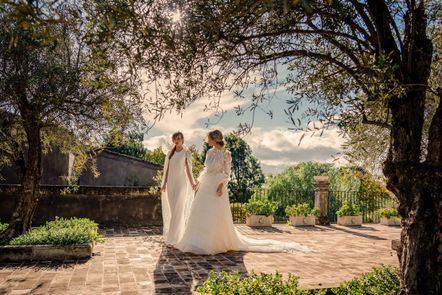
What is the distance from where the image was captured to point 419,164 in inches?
158

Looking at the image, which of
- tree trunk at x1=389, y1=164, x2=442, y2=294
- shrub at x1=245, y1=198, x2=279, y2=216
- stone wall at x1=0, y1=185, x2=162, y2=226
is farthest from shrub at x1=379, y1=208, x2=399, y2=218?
tree trunk at x1=389, y1=164, x2=442, y2=294

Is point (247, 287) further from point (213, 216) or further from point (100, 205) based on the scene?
point (100, 205)

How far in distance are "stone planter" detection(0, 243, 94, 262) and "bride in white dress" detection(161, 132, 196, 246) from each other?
2.20 metres

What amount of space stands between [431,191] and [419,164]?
305 mm

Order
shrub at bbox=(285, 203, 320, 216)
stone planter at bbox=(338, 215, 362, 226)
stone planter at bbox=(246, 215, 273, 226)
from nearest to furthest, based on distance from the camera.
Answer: stone planter at bbox=(246, 215, 273, 226), shrub at bbox=(285, 203, 320, 216), stone planter at bbox=(338, 215, 362, 226)

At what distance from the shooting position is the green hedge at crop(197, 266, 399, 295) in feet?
14.7

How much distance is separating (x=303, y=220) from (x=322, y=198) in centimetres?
168

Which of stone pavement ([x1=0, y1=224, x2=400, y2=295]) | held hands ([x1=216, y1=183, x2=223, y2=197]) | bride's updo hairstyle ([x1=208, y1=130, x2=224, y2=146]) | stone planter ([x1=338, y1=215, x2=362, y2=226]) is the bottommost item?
stone pavement ([x1=0, y1=224, x2=400, y2=295])

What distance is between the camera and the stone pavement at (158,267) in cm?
578

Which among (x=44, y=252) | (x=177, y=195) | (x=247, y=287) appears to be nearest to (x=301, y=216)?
(x=177, y=195)

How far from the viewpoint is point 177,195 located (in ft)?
31.2

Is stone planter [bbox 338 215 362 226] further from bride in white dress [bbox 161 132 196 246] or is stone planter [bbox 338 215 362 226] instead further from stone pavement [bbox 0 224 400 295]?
bride in white dress [bbox 161 132 196 246]

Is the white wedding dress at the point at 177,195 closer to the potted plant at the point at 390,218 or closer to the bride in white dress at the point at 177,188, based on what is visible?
the bride in white dress at the point at 177,188

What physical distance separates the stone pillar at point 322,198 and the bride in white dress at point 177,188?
860cm
